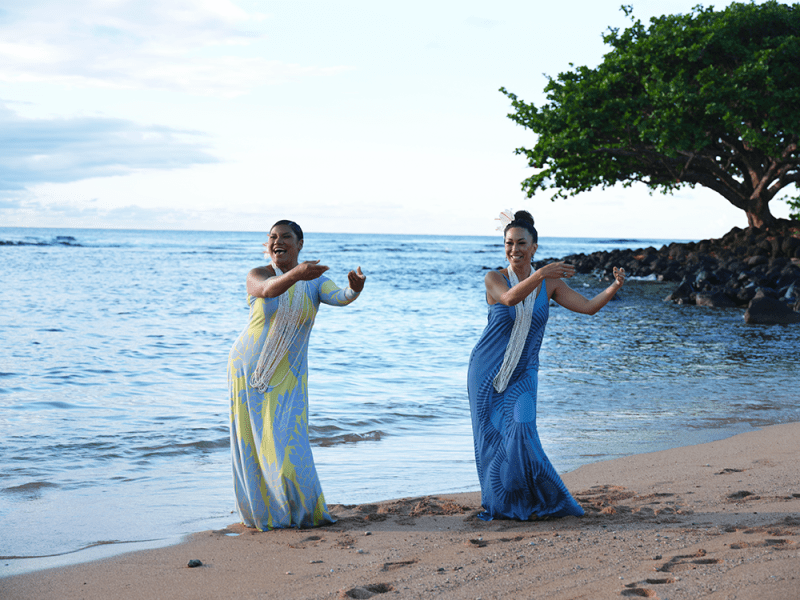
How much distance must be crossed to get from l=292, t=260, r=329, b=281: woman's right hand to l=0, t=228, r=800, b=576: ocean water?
1.72 meters

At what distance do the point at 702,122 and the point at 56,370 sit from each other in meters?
24.0

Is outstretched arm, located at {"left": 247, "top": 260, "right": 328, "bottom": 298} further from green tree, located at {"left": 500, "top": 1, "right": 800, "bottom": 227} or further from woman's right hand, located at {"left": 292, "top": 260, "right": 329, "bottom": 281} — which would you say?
green tree, located at {"left": 500, "top": 1, "right": 800, "bottom": 227}

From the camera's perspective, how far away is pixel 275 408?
4285 millimetres

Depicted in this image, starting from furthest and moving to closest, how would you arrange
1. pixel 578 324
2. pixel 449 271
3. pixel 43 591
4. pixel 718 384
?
1. pixel 449 271
2. pixel 578 324
3. pixel 718 384
4. pixel 43 591

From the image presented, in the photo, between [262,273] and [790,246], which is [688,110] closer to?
[790,246]

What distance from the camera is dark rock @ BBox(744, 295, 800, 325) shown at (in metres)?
16.6

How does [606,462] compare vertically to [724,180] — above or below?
below

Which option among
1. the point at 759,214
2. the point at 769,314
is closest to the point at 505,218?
the point at 769,314

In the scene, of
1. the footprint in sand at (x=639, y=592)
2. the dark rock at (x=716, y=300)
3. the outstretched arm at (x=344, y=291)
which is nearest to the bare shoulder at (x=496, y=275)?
the outstretched arm at (x=344, y=291)

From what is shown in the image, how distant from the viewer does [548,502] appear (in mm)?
4316

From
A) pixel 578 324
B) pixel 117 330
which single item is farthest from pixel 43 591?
pixel 578 324

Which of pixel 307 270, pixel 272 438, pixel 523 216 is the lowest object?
pixel 272 438

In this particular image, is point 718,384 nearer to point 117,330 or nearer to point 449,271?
point 117,330

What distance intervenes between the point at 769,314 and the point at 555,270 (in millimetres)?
14496
